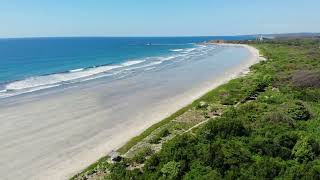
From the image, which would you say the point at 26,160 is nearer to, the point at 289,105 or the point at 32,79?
the point at 289,105

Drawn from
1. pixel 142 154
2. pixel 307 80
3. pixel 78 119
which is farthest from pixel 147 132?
pixel 307 80

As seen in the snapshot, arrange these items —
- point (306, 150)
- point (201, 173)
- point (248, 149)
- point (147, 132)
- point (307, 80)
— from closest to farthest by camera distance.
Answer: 1. point (201, 173)
2. point (306, 150)
3. point (248, 149)
4. point (147, 132)
5. point (307, 80)

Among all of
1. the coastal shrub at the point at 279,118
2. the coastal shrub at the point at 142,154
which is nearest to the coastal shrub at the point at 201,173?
the coastal shrub at the point at 142,154

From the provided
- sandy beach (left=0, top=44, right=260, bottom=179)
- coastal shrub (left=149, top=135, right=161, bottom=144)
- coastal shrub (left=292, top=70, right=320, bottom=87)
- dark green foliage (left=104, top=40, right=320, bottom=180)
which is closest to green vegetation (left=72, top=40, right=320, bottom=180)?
dark green foliage (left=104, top=40, right=320, bottom=180)

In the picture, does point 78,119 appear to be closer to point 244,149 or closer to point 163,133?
point 163,133

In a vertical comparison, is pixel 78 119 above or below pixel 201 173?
below

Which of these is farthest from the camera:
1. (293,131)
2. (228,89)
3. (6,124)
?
(228,89)

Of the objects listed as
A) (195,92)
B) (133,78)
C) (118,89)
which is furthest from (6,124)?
(133,78)

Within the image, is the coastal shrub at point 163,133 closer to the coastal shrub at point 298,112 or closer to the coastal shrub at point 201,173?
the coastal shrub at point 201,173

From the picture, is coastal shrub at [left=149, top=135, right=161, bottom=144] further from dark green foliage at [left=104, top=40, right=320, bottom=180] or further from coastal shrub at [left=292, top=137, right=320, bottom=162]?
coastal shrub at [left=292, top=137, right=320, bottom=162]
